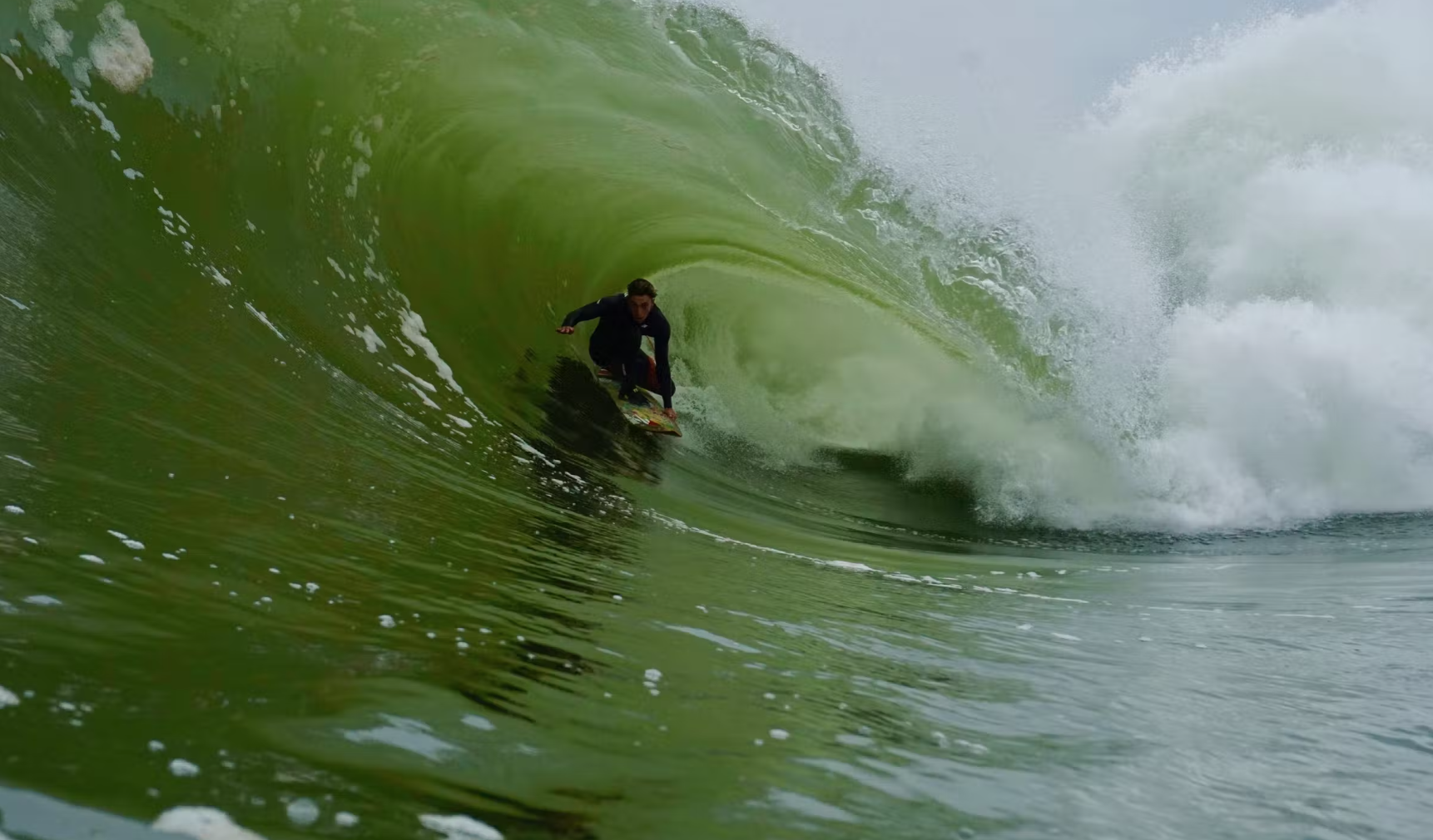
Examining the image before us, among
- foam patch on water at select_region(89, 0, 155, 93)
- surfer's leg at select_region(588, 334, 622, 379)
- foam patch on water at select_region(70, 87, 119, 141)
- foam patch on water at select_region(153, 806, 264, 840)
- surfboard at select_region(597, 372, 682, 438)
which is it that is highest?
foam patch on water at select_region(89, 0, 155, 93)

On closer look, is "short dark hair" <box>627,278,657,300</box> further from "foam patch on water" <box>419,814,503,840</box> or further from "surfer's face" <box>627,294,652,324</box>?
"foam patch on water" <box>419,814,503,840</box>

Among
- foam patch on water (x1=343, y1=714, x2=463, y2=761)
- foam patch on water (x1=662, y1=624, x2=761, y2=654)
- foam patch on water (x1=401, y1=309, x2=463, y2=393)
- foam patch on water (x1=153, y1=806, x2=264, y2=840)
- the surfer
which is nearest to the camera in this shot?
foam patch on water (x1=153, y1=806, x2=264, y2=840)

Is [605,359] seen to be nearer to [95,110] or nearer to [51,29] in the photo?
[95,110]

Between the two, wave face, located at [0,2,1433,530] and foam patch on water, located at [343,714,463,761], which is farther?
wave face, located at [0,2,1433,530]

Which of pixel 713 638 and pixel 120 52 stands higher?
pixel 120 52

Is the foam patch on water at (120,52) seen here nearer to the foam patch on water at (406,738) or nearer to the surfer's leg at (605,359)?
the surfer's leg at (605,359)

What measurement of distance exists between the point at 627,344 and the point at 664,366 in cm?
27

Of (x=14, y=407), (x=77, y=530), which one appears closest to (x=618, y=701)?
(x=77, y=530)

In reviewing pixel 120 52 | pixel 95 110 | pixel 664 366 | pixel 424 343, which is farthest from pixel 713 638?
pixel 120 52

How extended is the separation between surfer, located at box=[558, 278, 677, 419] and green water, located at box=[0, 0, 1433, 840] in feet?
1.07

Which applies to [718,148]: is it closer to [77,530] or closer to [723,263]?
[723,263]

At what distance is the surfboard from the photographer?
282 inches

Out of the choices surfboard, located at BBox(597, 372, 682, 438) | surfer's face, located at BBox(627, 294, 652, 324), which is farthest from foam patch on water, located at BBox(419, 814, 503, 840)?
surfboard, located at BBox(597, 372, 682, 438)

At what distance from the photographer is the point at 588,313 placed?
6.91 meters
